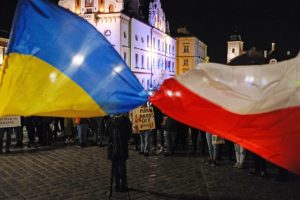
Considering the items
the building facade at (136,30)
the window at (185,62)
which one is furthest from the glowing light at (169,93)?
the window at (185,62)

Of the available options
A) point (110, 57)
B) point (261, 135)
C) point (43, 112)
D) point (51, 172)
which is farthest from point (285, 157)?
point (51, 172)

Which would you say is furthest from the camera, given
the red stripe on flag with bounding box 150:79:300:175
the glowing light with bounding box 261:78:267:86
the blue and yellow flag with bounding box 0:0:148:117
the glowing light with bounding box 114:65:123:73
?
the glowing light with bounding box 114:65:123:73

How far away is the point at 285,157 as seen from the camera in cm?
423

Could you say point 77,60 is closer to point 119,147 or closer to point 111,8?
point 119,147

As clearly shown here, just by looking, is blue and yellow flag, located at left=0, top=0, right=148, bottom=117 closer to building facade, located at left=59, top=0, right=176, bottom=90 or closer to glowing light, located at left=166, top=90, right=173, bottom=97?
A: glowing light, located at left=166, top=90, right=173, bottom=97

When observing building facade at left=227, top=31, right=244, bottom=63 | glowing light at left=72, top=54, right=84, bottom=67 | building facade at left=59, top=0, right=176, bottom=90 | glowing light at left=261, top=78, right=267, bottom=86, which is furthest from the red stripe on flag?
building facade at left=227, top=31, right=244, bottom=63

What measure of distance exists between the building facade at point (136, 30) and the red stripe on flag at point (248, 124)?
4550 cm

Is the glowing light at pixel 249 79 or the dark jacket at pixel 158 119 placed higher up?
the glowing light at pixel 249 79

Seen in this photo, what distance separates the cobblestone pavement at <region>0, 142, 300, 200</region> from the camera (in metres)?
8.96

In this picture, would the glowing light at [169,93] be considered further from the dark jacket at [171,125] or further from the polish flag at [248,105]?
the dark jacket at [171,125]

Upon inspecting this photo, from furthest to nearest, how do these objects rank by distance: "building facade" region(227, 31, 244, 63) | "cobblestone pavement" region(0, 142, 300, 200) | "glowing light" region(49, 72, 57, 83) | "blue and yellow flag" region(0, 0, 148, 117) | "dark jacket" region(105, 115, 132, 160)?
"building facade" region(227, 31, 244, 63) → "dark jacket" region(105, 115, 132, 160) → "cobblestone pavement" region(0, 142, 300, 200) → "glowing light" region(49, 72, 57, 83) → "blue and yellow flag" region(0, 0, 148, 117)

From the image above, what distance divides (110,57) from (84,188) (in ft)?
16.0

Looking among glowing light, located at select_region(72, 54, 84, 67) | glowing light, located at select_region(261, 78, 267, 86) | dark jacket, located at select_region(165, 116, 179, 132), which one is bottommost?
dark jacket, located at select_region(165, 116, 179, 132)

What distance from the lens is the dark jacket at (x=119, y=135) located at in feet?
29.8
